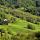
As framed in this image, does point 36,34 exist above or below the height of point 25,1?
above

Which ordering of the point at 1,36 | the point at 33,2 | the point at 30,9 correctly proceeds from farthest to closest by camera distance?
1. the point at 33,2
2. the point at 30,9
3. the point at 1,36

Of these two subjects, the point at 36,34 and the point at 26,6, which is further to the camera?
the point at 26,6

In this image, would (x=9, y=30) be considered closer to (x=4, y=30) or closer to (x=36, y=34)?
(x=4, y=30)

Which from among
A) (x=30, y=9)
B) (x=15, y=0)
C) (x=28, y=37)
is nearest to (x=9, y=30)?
(x=28, y=37)

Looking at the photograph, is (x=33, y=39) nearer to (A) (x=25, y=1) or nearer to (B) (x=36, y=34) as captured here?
(B) (x=36, y=34)

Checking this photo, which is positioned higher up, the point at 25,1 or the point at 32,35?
the point at 32,35

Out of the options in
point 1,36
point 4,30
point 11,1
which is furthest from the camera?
point 11,1

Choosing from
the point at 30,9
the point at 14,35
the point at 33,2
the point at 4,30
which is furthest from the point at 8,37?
the point at 33,2

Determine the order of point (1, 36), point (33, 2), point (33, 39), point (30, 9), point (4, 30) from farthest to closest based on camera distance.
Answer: point (33, 2), point (30, 9), point (4, 30), point (1, 36), point (33, 39)

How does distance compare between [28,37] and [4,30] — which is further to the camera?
[4,30]
